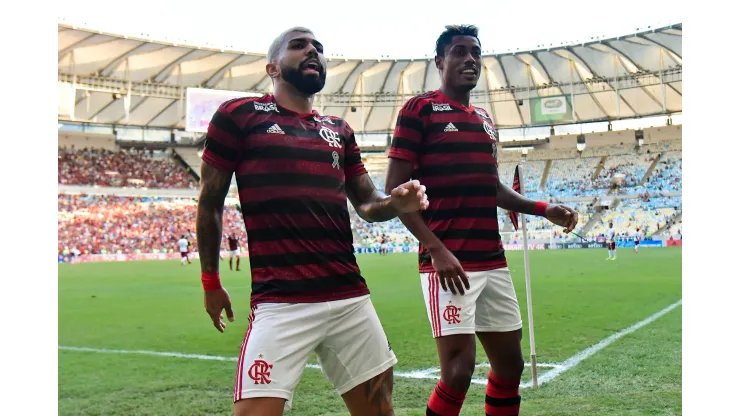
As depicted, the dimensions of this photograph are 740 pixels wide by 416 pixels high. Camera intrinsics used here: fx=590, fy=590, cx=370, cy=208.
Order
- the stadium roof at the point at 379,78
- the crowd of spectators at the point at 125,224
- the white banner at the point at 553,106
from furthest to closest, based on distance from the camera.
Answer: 1. the white banner at the point at 553,106
2. the stadium roof at the point at 379,78
3. the crowd of spectators at the point at 125,224

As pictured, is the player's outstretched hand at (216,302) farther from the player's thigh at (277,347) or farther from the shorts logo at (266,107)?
the shorts logo at (266,107)

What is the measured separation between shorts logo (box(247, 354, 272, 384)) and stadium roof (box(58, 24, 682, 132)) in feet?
113

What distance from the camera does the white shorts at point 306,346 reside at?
7.01 feet

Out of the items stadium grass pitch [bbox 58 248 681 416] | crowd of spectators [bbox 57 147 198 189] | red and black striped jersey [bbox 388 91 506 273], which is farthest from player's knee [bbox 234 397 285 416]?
crowd of spectators [bbox 57 147 198 189]

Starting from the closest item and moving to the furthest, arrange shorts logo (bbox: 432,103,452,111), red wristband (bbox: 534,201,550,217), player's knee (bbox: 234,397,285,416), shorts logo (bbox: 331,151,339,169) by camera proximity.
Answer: player's knee (bbox: 234,397,285,416) < shorts logo (bbox: 331,151,339,169) < shorts logo (bbox: 432,103,452,111) < red wristband (bbox: 534,201,550,217)

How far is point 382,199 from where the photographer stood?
2471mm

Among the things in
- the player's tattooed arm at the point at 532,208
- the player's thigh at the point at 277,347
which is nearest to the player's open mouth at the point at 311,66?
the player's thigh at the point at 277,347

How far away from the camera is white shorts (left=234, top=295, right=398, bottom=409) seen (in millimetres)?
2137

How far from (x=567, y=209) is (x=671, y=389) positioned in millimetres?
2449

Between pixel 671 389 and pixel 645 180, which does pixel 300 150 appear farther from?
pixel 645 180

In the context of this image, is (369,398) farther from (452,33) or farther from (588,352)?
(588,352)

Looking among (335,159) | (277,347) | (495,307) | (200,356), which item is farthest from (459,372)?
(200,356)

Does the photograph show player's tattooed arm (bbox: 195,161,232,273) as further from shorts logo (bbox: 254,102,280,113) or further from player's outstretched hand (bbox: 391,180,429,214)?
player's outstretched hand (bbox: 391,180,429,214)

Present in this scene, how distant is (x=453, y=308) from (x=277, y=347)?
3.47 ft
